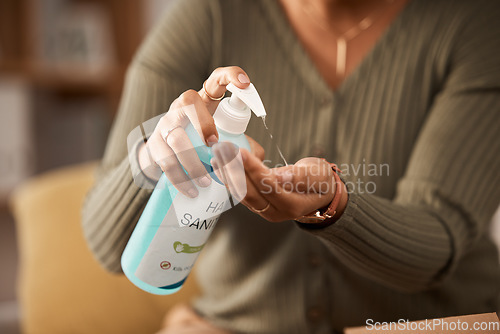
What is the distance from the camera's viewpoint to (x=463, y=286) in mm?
528

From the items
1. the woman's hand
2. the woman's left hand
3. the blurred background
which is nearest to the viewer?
the woman's left hand

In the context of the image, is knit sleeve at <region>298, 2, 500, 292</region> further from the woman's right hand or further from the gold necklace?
the woman's right hand

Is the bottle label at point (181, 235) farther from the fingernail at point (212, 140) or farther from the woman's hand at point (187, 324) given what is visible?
the woman's hand at point (187, 324)

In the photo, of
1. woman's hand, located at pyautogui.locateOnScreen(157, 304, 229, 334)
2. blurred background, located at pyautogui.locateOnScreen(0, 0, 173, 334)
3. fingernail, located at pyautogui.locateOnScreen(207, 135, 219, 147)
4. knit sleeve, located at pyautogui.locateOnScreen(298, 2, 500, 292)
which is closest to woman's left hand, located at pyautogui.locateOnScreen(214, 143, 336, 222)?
fingernail, located at pyautogui.locateOnScreen(207, 135, 219, 147)

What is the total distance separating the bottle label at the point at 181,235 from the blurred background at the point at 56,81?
1.08m

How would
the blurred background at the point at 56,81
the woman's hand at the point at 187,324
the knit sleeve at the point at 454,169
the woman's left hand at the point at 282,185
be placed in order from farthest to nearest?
the blurred background at the point at 56,81, the woman's hand at the point at 187,324, the knit sleeve at the point at 454,169, the woman's left hand at the point at 282,185

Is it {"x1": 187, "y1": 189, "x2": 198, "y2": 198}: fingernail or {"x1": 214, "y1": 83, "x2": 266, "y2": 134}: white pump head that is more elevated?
{"x1": 214, "y1": 83, "x2": 266, "y2": 134}: white pump head

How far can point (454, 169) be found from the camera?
Answer: 1.57ft

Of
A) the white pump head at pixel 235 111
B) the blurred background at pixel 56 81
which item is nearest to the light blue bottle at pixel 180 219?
the white pump head at pixel 235 111

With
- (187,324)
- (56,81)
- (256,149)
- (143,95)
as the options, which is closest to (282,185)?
(256,149)

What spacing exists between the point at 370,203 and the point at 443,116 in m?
0.13

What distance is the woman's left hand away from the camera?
30 centimetres

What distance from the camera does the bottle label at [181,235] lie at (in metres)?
0.32

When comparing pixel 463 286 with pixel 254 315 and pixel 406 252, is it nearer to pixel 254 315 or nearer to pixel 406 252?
pixel 406 252
